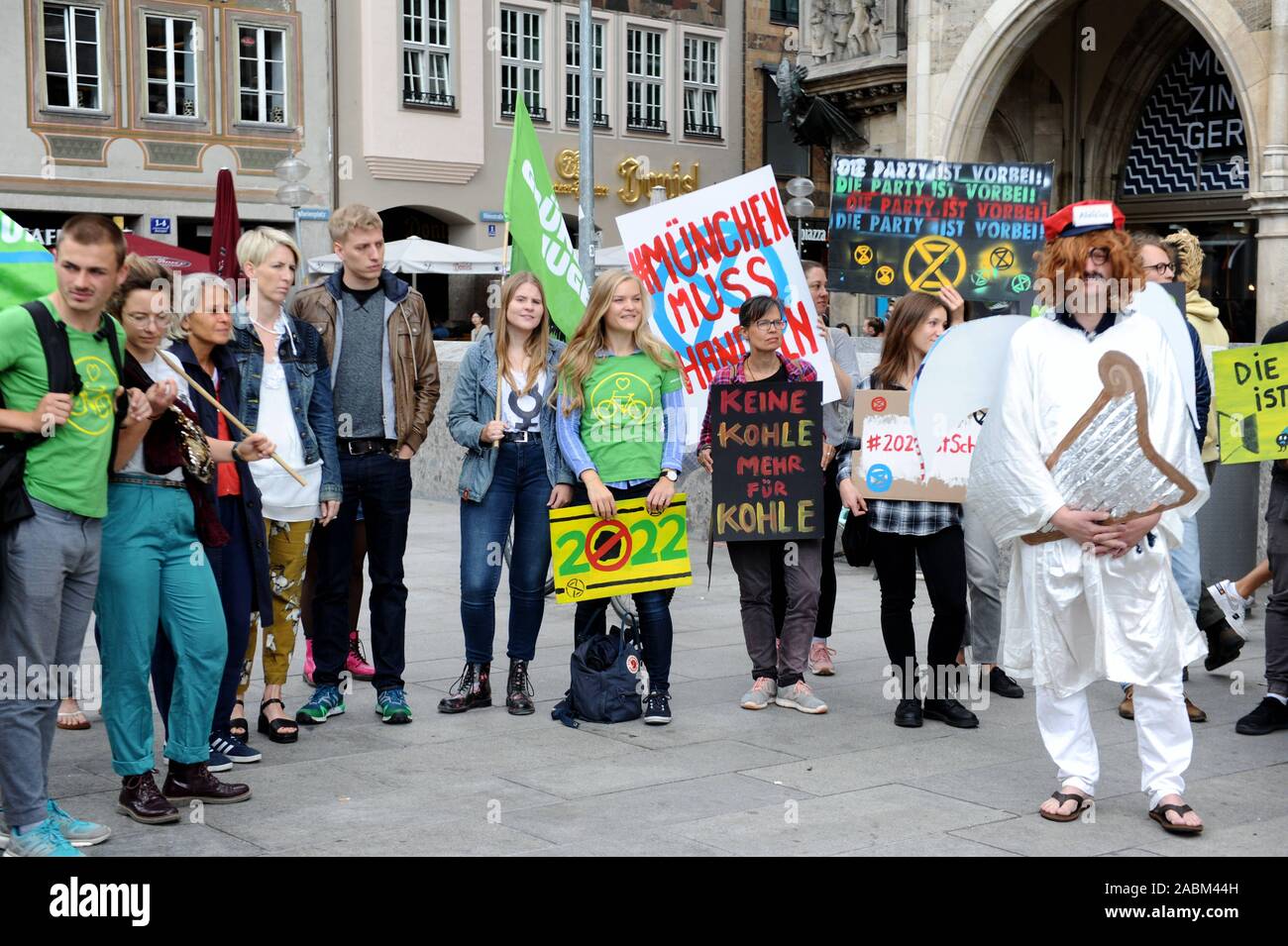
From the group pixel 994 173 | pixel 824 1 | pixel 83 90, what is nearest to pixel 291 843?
pixel 994 173

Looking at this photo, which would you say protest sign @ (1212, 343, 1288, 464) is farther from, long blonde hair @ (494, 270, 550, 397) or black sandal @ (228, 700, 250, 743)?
black sandal @ (228, 700, 250, 743)

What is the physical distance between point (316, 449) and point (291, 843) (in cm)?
190

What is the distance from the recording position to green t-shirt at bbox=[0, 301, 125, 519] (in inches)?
186

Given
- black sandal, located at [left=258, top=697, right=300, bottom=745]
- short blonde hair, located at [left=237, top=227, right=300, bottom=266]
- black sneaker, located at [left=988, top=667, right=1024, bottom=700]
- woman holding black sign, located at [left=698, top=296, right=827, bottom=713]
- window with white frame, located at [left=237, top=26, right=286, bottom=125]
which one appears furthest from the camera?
window with white frame, located at [left=237, top=26, right=286, bottom=125]

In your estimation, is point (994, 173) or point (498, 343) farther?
point (994, 173)

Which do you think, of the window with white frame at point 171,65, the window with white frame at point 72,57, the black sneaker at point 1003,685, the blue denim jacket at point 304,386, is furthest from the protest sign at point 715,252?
the window with white frame at point 171,65

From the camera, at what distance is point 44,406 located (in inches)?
184

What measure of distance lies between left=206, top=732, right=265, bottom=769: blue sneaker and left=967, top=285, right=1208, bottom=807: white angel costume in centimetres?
281

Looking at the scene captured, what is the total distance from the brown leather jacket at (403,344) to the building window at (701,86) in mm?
31578

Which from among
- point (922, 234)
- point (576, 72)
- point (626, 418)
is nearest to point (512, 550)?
point (626, 418)

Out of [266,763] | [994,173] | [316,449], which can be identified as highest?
[994,173]

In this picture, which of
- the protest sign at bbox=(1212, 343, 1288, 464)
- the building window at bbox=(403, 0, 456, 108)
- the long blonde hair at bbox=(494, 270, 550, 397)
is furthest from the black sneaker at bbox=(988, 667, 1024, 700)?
the building window at bbox=(403, 0, 456, 108)

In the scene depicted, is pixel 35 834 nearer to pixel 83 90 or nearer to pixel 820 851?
pixel 820 851
